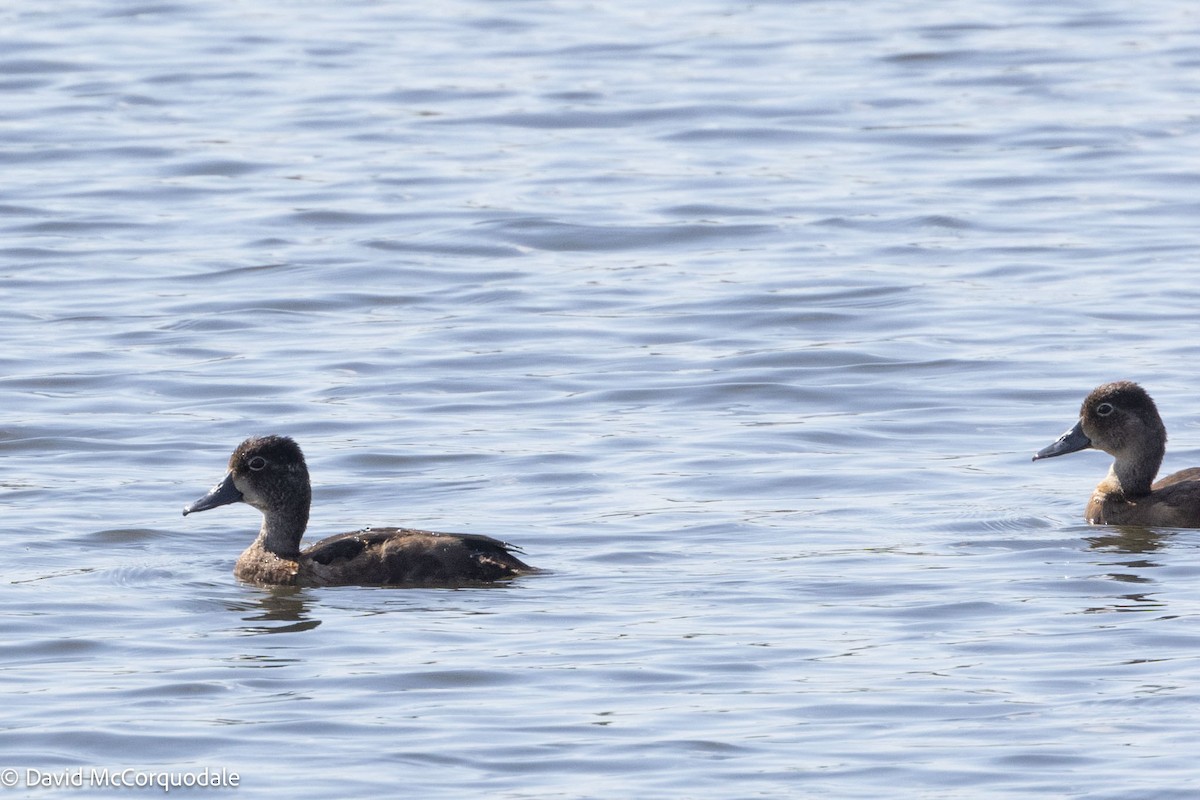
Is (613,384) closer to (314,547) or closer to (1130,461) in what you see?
(1130,461)

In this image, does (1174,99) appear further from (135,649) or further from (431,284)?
(135,649)

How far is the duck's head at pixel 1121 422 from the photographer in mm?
13281

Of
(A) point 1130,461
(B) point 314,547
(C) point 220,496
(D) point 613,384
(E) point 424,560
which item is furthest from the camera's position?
(D) point 613,384

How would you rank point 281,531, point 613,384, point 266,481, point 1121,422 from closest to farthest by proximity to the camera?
point 281,531 → point 266,481 → point 1121,422 → point 613,384

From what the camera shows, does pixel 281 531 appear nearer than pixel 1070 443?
Yes

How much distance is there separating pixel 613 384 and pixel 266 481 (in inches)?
177

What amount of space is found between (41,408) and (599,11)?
60.7ft

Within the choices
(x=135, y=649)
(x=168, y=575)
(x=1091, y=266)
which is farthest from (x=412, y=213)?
(x=135, y=649)

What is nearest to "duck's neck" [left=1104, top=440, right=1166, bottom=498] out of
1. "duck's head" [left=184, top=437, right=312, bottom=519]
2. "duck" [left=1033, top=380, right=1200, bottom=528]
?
"duck" [left=1033, top=380, right=1200, bottom=528]

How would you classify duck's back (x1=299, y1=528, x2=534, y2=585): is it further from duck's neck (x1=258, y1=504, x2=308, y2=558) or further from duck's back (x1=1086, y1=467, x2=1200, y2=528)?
duck's back (x1=1086, y1=467, x2=1200, y2=528)

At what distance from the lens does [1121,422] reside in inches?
525

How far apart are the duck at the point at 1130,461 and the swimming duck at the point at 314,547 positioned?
3.30 metres

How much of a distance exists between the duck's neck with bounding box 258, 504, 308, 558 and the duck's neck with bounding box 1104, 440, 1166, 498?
4249mm

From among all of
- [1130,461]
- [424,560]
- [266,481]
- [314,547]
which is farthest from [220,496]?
[1130,461]
